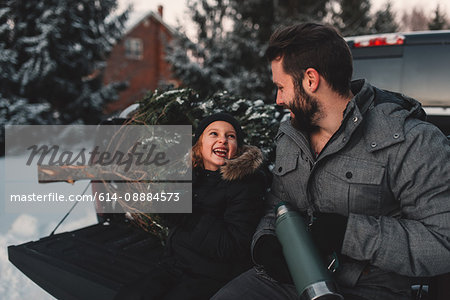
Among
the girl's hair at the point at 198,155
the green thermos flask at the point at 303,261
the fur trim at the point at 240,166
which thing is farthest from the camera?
the girl's hair at the point at 198,155

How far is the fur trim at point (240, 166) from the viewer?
92.3 inches

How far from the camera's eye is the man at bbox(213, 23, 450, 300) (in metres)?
1.56

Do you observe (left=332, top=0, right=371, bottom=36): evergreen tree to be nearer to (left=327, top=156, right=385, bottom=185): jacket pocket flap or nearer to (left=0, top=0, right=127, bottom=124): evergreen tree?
(left=0, top=0, right=127, bottom=124): evergreen tree

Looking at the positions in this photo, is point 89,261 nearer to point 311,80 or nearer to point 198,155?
point 198,155

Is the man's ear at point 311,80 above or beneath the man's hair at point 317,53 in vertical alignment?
beneath

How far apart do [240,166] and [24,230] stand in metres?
3.57

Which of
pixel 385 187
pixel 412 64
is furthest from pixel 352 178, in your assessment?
pixel 412 64

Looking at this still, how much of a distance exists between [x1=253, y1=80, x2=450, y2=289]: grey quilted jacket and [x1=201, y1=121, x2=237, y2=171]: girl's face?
2.26 ft

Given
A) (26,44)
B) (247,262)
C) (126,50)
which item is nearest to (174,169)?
(247,262)

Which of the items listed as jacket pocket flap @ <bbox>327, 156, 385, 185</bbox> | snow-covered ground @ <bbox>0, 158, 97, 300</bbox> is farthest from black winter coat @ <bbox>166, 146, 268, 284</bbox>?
snow-covered ground @ <bbox>0, 158, 97, 300</bbox>

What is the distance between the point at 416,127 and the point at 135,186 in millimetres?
2218

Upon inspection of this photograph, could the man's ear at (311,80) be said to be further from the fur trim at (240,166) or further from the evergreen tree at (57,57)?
the evergreen tree at (57,57)

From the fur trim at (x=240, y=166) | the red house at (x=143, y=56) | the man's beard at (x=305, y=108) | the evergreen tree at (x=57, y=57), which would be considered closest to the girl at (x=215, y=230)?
the fur trim at (x=240, y=166)

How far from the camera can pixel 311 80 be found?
1874mm
